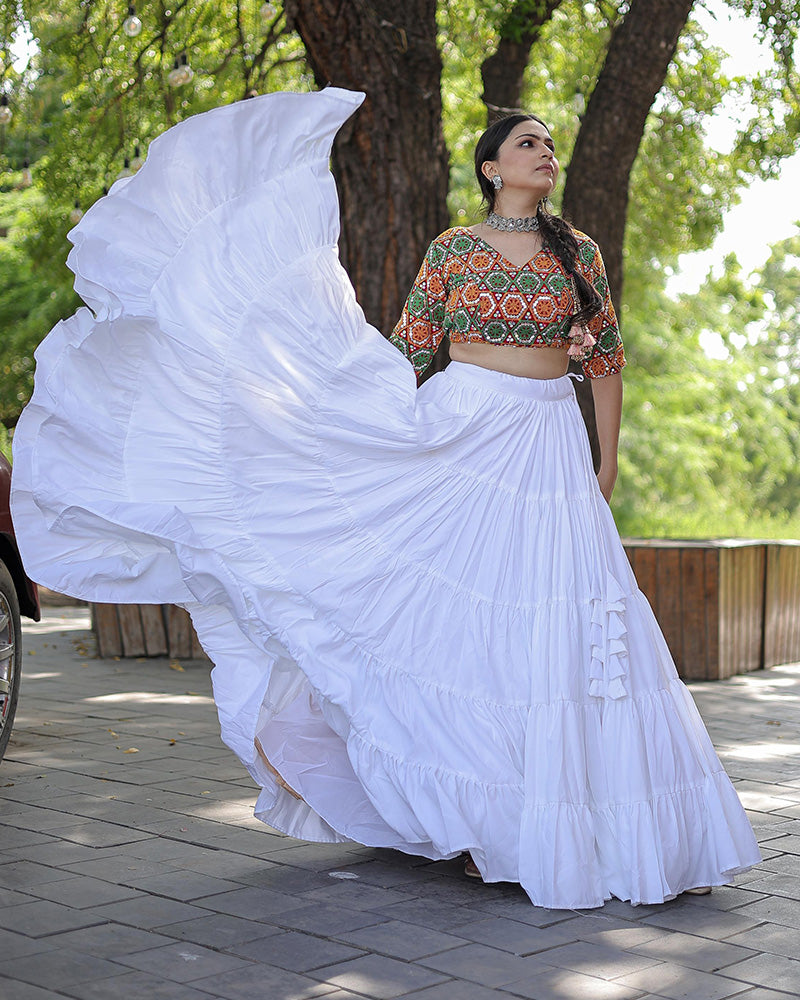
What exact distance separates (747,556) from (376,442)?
227 inches

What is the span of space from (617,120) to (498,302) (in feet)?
16.4

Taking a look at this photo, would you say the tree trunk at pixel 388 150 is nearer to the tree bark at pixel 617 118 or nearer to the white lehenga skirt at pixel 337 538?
the tree bark at pixel 617 118

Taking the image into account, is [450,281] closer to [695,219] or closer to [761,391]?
[695,219]

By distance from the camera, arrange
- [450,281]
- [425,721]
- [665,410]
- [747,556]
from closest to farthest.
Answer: [425,721] → [450,281] → [747,556] → [665,410]

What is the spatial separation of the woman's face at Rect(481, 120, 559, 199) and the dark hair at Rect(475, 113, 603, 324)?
0.03m

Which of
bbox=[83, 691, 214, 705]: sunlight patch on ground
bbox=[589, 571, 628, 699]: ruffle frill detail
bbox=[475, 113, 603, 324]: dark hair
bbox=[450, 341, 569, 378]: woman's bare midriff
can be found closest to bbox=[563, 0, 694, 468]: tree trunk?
bbox=[83, 691, 214, 705]: sunlight patch on ground

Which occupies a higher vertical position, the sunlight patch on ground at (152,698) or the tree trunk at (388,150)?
the tree trunk at (388,150)

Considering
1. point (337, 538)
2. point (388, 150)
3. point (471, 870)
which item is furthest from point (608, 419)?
point (388, 150)

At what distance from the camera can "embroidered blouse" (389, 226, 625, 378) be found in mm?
4148

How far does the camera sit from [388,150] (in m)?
7.84

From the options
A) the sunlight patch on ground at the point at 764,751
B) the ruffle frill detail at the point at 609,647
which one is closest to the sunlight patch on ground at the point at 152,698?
the sunlight patch on ground at the point at 764,751

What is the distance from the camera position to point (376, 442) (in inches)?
162

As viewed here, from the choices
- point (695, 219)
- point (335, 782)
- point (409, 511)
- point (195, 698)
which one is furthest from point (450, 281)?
point (695, 219)

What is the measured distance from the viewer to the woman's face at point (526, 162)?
167 inches
